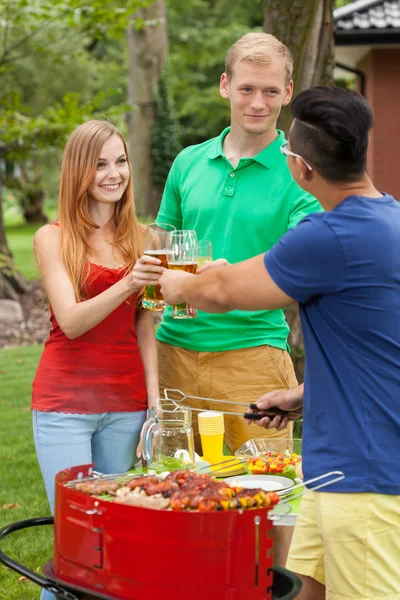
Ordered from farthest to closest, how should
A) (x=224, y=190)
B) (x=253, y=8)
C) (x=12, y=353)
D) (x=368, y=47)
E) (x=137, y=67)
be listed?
(x=253, y=8), (x=137, y=67), (x=368, y=47), (x=12, y=353), (x=224, y=190)

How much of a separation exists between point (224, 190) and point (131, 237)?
1.46 feet

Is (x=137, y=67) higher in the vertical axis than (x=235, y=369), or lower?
higher

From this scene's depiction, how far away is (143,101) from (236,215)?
2699cm

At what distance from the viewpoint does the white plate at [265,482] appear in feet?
10.3

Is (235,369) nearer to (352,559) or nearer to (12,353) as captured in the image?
(352,559)

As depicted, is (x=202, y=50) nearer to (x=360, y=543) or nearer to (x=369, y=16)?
(x=369, y=16)

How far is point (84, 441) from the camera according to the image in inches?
140

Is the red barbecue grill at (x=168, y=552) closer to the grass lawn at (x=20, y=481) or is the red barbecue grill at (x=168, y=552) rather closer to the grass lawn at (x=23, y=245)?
the grass lawn at (x=20, y=481)

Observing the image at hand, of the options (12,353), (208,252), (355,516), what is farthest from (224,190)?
(12,353)

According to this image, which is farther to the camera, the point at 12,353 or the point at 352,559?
the point at 12,353

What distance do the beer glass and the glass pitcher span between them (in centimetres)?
54

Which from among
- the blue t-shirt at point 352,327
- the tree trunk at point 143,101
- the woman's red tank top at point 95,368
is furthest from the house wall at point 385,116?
the blue t-shirt at point 352,327

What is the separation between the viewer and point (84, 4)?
483 inches

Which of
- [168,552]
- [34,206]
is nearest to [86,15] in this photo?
[168,552]
